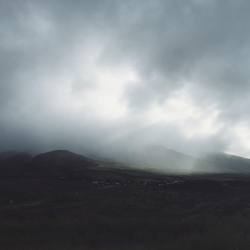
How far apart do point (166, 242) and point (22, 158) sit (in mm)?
172527

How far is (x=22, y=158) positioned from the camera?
183 m

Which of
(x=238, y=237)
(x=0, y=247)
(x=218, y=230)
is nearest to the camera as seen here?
(x=0, y=247)

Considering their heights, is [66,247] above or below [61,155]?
below

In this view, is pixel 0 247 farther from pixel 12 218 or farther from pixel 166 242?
pixel 12 218

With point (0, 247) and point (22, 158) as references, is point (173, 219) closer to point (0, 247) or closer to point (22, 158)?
point (0, 247)

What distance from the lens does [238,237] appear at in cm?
1970

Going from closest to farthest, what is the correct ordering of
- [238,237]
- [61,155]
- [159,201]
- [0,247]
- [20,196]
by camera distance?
[0,247], [238,237], [159,201], [20,196], [61,155]

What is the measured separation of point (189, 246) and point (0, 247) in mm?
Answer: 9164

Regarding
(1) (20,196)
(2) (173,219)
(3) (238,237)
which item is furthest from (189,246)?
(1) (20,196)

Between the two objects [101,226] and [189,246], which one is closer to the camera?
[189,246]

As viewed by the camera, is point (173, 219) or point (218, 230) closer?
point (218, 230)

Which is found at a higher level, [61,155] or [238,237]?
[61,155]

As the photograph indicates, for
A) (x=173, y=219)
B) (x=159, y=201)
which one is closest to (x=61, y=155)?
(x=159, y=201)

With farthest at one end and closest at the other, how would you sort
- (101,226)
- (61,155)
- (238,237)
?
(61,155) → (101,226) → (238,237)
